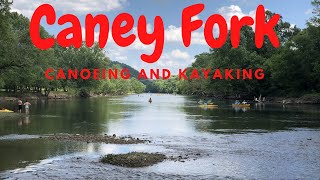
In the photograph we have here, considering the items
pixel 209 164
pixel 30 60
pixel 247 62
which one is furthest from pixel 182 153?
pixel 247 62

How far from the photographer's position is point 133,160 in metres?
22.2

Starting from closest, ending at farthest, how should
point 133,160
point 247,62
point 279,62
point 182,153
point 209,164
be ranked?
point 133,160, point 209,164, point 182,153, point 279,62, point 247,62

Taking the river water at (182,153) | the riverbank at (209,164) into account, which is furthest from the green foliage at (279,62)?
the riverbank at (209,164)

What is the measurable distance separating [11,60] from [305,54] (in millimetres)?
70831

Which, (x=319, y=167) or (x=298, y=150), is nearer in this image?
(x=319, y=167)

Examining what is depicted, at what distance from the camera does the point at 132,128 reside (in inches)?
1652

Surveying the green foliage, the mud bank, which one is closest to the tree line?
the mud bank

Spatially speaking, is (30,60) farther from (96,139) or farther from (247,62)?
(247,62)

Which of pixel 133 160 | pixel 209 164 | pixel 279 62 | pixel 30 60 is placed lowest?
pixel 209 164

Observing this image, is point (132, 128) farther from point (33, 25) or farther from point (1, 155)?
point (33, 25)

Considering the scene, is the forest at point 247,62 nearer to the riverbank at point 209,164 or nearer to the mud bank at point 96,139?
the mud bank at point 96,139

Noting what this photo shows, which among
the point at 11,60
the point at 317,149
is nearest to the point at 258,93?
the point at 11,60

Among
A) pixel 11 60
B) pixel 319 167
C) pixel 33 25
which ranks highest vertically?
pixel 33 25

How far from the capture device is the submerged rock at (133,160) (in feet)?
71.8
